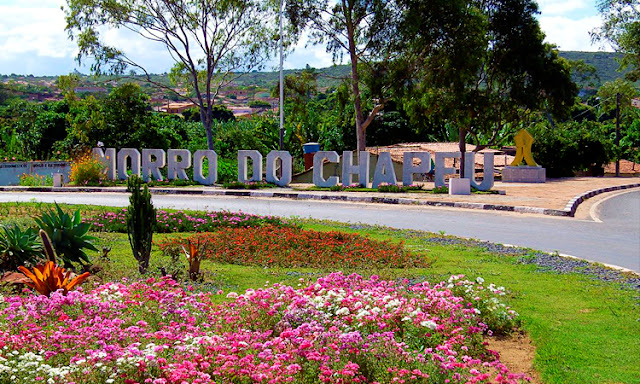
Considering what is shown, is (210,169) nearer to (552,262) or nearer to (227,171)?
(227,171)

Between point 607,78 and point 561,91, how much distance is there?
89.2 metres

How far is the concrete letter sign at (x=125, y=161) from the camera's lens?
3125 cm

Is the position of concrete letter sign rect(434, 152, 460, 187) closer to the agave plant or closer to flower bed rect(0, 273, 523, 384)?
flower bed rect(0, 273, 523, 384)

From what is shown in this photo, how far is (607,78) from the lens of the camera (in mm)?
118500

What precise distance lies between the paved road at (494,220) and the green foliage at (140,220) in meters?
6.85

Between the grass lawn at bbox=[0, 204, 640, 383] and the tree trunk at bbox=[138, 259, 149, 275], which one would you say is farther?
the tree trunk at bbox=[138, 259, 149, 275]

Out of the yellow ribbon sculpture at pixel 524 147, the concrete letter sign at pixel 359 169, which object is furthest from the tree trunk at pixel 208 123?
the yellow ribbon sculpture at pixel 524 147

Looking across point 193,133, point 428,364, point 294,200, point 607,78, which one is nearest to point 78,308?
point 428,364

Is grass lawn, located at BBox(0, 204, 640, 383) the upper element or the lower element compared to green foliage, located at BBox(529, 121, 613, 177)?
lower

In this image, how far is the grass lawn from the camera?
6.17m

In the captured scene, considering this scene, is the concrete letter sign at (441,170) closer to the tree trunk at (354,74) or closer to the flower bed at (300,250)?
the tree trunk at (354,74)

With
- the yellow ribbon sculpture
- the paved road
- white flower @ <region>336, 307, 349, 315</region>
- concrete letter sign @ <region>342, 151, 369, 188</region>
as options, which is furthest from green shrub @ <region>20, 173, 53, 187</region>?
white flower @ <region>336, 307, 349, 315</region>

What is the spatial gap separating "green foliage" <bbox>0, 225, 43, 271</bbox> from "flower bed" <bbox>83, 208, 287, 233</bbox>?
17.2ft

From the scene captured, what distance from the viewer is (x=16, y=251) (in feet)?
30.2
